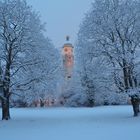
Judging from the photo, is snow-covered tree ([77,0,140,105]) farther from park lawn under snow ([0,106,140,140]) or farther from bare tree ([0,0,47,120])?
bare tree ([0,0,47,120])

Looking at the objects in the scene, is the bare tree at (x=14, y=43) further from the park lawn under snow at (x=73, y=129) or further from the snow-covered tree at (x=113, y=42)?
the snow-covered tree at (x=113, y=42)

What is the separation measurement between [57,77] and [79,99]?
3386 cm

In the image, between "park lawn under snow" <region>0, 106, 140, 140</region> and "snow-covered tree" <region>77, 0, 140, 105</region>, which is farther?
"snow-covered tree" <region>77, 0, 140, 105</region>

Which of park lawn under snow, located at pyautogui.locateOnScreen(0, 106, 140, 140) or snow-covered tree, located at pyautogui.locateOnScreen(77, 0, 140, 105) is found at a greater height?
snow-covered tree, located at pyautogui.locateOnScreen(77, 0, 140, 105)

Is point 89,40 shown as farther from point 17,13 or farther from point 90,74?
point 17,13

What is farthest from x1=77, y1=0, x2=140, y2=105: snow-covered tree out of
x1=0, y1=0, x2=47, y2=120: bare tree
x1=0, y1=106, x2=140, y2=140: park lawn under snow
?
x1=0, y1=0, x2=47, y2=120: bare tree

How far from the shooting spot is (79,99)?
6469cm

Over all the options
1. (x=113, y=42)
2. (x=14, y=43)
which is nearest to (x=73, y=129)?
(x=113, y=42)

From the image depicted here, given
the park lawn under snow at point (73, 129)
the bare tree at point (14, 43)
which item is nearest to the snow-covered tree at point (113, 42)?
the park lawn under snow at point (73, 129)

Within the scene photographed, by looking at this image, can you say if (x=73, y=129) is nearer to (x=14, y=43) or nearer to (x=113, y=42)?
(x=113, y=42)

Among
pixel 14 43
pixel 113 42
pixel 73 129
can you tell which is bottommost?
pixel 73 129

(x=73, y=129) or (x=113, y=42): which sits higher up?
(x=113, y=42)

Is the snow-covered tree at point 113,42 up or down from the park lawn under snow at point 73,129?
up

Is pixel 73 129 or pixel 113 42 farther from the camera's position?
pixel 113 42
